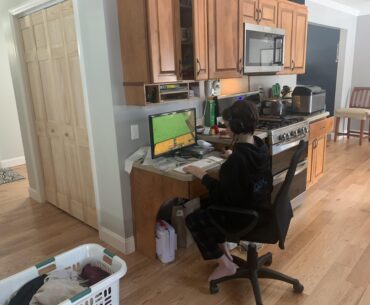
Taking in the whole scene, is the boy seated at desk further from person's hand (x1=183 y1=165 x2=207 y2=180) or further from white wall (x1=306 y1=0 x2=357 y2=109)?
white wall (x1=306 y1=0 x2=357 y2=109)

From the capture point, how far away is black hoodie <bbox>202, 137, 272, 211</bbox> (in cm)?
178

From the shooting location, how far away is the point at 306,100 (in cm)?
335

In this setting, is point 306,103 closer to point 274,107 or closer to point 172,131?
point 274,107

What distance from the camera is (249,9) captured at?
2844 mm

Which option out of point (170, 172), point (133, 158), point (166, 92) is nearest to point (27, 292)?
point (170, 172)

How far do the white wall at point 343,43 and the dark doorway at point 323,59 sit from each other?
4.0 inches

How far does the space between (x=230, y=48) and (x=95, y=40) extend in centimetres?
111

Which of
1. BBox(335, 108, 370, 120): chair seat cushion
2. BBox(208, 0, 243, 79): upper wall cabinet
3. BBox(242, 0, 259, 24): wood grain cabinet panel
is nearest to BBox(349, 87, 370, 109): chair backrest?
BBox(335, 108, 370, 120): chair seat cushion

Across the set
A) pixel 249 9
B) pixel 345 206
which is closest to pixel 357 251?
pixel 345 206

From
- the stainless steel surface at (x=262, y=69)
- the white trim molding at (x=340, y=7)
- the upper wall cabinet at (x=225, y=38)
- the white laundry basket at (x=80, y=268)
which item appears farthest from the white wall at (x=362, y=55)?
the white laundry basket at (x=80, y=268)

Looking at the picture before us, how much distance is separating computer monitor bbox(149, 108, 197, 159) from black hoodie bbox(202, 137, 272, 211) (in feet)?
1.66

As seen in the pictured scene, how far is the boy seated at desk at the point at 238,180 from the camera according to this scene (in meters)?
1.79

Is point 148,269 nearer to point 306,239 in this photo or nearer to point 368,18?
point 306,239

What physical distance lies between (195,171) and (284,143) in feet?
3.88
